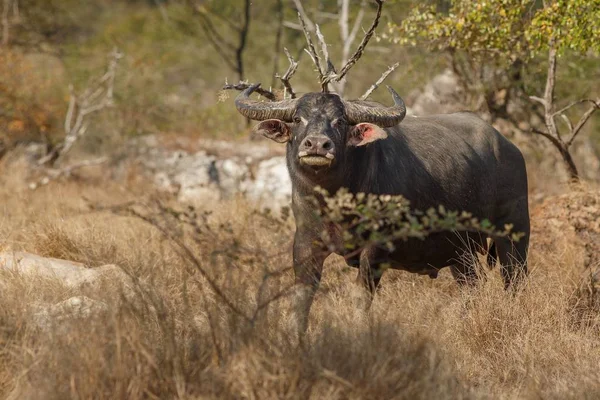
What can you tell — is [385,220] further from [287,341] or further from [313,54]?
[313,54]

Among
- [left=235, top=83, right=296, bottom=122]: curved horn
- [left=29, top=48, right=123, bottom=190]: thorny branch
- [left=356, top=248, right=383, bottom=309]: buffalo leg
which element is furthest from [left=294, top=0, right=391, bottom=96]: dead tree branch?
[left=29, top=48, right=123, bottom=190]: thorny branch

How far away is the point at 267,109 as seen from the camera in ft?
21.9

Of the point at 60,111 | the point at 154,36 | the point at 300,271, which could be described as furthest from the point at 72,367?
the point at 154,36

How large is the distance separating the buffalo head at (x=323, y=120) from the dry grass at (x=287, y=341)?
1.07 meters

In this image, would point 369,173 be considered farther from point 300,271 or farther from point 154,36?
point 154,36

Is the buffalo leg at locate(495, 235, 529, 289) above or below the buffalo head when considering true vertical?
below

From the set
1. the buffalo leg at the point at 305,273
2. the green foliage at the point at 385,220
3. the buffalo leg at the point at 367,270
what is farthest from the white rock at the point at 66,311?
the buffalo leg at the point at 367,270

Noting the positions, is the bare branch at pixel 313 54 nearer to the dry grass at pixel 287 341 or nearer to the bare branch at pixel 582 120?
the dry grass at pixel 287 341

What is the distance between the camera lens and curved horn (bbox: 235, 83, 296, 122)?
661 centimetres

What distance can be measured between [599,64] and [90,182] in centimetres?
926

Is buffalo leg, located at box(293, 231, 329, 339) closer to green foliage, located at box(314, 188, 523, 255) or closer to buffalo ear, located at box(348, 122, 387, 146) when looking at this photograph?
green foliage, located at box(314, 188, 523, 255)

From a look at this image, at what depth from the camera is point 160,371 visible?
4449 mm

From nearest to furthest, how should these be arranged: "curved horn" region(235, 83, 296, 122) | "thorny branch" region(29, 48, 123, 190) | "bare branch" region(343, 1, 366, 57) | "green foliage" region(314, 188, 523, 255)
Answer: "green foliage" region(314, 188, 523, 255)
"curved horn" region(235, 83, 296, 122)
"thorny branch" region(29, 48, 123, 190)
"bare branch" region(343, 1, 366, 57)

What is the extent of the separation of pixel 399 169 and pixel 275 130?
1082 millimetres
